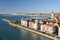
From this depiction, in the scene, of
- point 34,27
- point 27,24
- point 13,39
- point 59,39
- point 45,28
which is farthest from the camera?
point 27,24

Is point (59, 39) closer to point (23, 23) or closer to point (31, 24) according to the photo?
point (31, 24)

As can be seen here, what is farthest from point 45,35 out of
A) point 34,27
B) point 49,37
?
point 34,27

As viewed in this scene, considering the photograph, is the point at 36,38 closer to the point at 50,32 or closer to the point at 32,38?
the point at 32,38

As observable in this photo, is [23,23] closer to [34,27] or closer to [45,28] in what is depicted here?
[34,27]

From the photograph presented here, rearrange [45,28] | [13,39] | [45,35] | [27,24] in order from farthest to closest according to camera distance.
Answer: [27,24], [45,28], [45,35], [13,39]

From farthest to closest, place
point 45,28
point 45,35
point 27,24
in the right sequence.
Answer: point 27,24 → point 45,28 → point 45,35

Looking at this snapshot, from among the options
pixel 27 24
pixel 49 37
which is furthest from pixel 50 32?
pixel 27 24

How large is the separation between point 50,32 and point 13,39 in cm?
321

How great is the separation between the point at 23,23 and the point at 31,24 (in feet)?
8.39

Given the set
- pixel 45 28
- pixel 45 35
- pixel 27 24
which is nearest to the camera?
pixel 45 35

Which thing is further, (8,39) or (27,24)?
(27,24)

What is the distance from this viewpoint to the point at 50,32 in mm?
14562

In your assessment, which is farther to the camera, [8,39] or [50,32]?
[50,32]

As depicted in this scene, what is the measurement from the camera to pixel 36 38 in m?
13.1
